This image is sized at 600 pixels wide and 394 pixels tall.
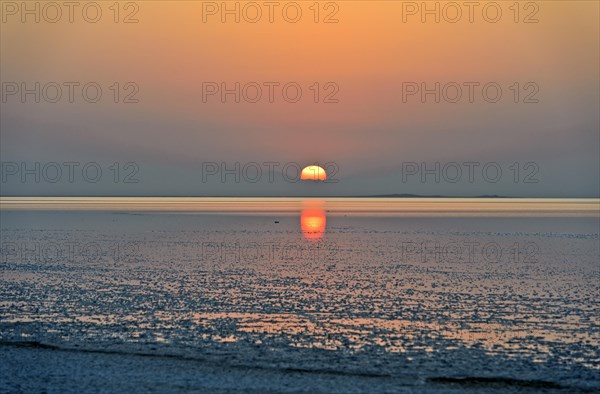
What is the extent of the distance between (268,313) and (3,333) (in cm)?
617

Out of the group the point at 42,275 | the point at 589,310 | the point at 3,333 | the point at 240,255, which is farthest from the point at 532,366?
the point at 240,255

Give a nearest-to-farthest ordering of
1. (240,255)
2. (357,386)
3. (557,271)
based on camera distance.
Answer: (357,386)
(557,271)
(240,255)

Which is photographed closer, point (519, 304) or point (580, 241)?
point (519, 304)

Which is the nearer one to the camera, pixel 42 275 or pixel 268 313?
pixel 268 313

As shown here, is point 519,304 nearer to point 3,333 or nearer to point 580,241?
point 3,333

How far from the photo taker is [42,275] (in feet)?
81.7

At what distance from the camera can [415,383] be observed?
12.2 meters

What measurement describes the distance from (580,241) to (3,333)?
35952mm

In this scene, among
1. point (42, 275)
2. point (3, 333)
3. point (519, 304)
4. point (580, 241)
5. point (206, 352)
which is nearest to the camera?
point (206, 352)

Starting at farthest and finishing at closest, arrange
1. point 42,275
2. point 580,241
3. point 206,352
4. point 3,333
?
1. point 580,241
2. point 42,275
3. point 3,333
4. point 206,352

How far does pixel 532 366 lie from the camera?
1318cm

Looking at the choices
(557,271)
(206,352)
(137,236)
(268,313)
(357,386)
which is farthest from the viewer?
(137,236)

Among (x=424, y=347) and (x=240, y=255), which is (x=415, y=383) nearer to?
(x=424, y=347)

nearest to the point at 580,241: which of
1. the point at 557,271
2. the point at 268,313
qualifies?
the point at 557,271
